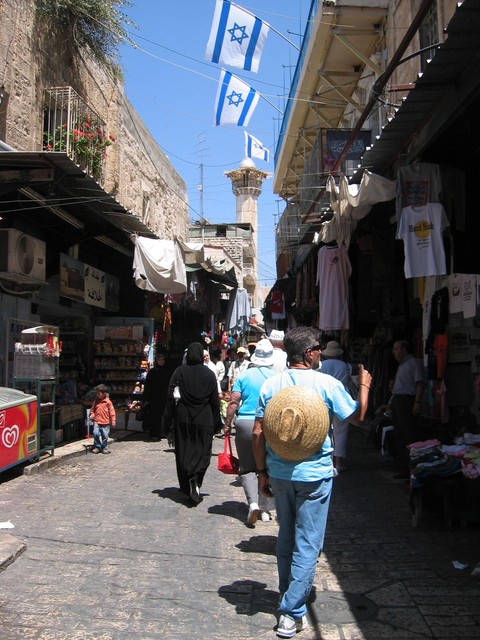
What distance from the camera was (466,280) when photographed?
679 centimetres

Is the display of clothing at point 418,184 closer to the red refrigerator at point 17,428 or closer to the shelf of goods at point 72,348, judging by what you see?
the red refrigerator at point 17,428

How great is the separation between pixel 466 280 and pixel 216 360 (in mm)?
8889

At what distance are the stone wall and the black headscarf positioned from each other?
595 cm

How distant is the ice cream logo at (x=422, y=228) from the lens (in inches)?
230

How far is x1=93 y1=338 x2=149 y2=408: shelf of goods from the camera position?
13.5m

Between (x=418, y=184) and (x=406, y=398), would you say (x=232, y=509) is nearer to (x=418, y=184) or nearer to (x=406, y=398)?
(x=406, y=398)

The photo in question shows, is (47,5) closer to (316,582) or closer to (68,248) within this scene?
(68,248)

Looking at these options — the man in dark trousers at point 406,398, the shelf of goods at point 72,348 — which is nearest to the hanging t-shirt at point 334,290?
the man in dark trousers at point 406,398

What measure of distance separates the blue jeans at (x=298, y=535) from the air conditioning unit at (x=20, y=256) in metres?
6.47

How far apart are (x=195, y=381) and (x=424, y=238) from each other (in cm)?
306

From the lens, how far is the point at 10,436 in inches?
301

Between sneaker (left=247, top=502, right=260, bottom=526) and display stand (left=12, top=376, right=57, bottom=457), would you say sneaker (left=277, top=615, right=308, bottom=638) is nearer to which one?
sneaker (left=247, top=502, right=260, bottom=526)

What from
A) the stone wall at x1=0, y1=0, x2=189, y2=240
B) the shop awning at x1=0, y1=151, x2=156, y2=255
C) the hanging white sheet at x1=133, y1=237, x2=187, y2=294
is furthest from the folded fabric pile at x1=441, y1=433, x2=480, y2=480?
the stone wall at x1=0, y1=0, x2=189, y2=240

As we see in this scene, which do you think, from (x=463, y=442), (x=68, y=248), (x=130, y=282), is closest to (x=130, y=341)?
(x=130, y=282)
